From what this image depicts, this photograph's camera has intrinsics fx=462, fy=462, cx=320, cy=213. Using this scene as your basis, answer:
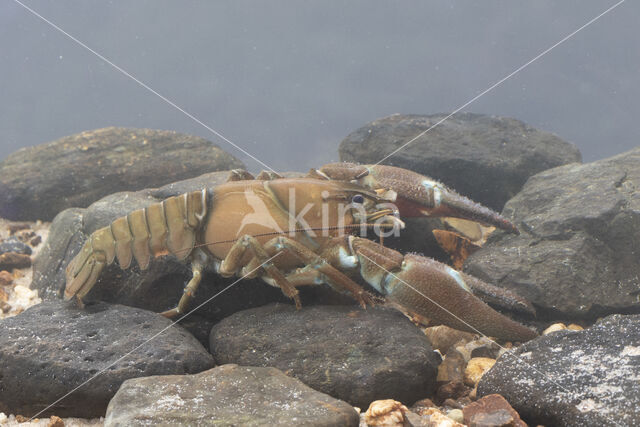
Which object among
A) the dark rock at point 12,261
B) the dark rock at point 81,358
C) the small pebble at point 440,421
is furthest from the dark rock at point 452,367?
the dark rock at point 12,261

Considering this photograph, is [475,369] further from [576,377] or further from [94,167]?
[94,167]

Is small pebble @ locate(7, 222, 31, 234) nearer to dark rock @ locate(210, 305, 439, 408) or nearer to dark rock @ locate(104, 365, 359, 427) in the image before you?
dark rock @ locate(210, 305, 439, 408)

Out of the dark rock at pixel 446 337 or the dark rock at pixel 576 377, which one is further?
the dark rock at pixel 446 337

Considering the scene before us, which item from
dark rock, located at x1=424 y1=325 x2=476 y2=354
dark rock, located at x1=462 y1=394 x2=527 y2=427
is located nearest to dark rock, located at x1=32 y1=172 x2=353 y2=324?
dark rock, located at x1=424 y1=325 x2=476 y2=354

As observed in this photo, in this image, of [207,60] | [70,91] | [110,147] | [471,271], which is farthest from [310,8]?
[471,271]

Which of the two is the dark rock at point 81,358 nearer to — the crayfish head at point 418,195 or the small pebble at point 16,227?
the crayfish head at point 418,195

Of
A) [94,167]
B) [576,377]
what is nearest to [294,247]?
[576,377]

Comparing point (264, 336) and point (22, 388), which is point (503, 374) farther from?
point (22, 388)
